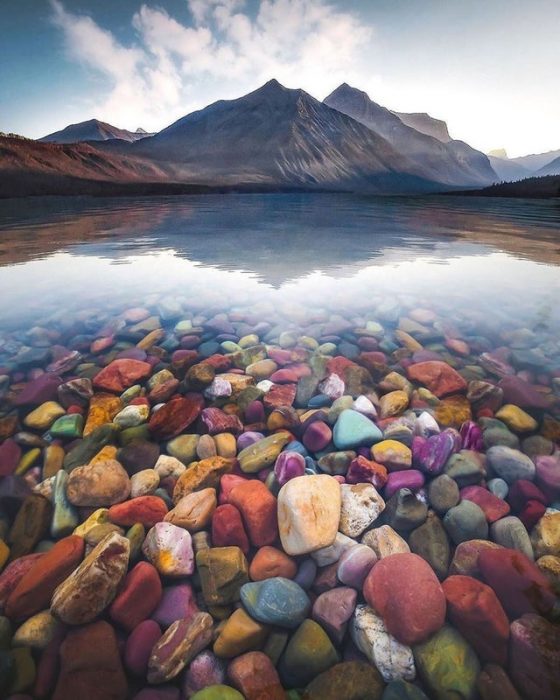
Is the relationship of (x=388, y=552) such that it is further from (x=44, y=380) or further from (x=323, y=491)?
(x=44, y=380)

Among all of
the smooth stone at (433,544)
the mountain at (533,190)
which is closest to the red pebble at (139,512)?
the smooth stone at (433,544)

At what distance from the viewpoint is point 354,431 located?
2.84m

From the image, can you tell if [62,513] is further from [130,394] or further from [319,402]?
[319,402]

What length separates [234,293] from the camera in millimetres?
6074

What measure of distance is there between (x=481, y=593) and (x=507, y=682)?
1.10ft

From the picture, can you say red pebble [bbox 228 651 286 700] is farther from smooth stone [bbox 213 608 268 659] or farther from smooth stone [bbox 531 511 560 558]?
smooth stone [bbox 531 511 560 558]

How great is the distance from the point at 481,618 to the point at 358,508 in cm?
77

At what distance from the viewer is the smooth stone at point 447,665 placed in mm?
1667

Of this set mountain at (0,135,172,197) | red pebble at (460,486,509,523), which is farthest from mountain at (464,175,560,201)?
mountain at (0,135,172,197)

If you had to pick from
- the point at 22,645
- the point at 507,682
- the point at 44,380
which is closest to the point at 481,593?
the point at 507,682

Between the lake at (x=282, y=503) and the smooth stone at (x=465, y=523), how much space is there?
0.01 metres

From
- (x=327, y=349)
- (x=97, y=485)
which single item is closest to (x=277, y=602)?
(x=97, y=485)

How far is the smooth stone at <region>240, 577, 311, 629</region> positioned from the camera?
6.16 ft

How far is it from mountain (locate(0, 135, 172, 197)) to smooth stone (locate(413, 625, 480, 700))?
91.9m
